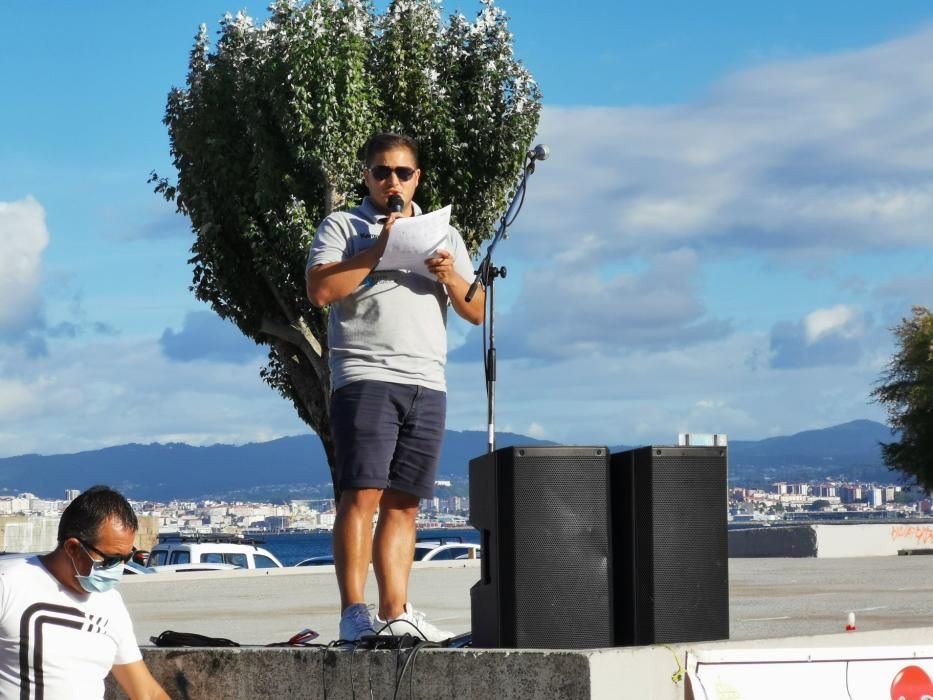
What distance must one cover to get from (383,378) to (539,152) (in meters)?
3.27

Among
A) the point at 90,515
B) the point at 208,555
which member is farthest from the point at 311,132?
the point at 90,515

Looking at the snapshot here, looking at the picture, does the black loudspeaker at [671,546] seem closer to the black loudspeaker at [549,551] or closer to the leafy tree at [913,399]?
the black loudspeaker at [549,551]

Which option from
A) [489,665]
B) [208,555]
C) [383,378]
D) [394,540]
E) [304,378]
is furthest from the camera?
[208,555]

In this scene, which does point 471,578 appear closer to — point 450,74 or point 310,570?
point 310,570

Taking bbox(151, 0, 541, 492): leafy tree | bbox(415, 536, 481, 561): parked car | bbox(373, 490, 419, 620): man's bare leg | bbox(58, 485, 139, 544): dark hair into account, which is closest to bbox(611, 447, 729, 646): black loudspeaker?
bbox(373, 490, 419, 620): man's bare leg

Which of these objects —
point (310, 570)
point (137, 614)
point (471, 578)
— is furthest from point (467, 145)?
point (137, 614)

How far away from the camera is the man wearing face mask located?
4.38m

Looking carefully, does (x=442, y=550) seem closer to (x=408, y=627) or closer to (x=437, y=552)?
(x=437, y=552)

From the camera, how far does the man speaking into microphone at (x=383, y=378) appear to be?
17.1 ft

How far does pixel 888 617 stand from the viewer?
752 centimetres

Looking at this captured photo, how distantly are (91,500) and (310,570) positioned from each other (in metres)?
14.7

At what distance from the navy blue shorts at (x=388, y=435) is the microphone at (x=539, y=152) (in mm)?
2926

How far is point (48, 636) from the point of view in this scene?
4.51m

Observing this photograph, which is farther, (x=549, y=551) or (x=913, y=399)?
(x=913, y=399)
